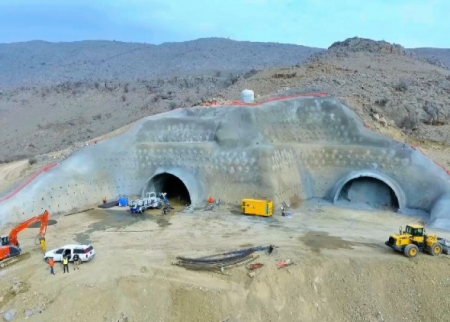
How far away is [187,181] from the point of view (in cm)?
2870

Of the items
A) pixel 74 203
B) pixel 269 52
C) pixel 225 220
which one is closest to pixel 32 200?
pixel 74 203

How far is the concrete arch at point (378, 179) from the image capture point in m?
27.0

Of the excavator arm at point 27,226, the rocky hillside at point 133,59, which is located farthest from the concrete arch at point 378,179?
the rocky hillside at point 133,59

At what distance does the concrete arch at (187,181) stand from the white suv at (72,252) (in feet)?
28.8

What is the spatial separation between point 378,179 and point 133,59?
3773 inches

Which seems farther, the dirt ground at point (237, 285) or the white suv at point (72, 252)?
the white suv at point (72, 252)

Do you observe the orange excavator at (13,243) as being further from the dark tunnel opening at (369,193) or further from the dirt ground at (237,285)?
the dark tunnel opening at (369,193)

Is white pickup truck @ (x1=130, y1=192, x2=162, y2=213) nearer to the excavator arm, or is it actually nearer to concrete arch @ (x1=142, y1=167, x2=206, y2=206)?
concrete arch @ (x1=142, y1=167, x2=206, y2=206)

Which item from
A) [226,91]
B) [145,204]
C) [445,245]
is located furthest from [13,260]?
[226,91]

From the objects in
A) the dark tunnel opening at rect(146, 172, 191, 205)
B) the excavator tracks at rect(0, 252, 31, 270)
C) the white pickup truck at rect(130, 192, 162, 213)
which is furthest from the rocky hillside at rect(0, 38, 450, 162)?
the excavator tracks at rect(0, 252, 31, 270)

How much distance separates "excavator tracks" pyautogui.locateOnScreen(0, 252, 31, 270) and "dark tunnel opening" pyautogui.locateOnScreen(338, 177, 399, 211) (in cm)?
1709

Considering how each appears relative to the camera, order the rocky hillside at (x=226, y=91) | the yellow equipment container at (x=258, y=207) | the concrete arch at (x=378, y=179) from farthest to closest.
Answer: the rocky hillside at (x=226, y=91)
the concrete arch at (x=378, y=179)
the yellow equipment container at (x=258, y=207)

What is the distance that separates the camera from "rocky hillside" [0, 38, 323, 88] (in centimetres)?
10075

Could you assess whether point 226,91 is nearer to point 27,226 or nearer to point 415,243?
point 27,226
